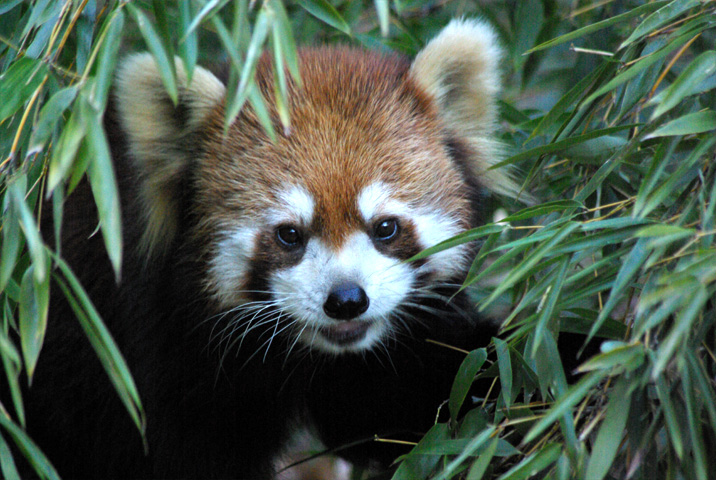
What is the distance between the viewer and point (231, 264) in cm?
252

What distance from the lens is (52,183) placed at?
5.17ft

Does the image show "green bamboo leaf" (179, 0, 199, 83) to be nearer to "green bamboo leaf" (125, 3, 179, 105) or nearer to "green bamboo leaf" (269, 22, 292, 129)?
"green bamboo leaf" (125, 3, 179, 105)

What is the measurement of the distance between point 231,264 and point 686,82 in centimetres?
144

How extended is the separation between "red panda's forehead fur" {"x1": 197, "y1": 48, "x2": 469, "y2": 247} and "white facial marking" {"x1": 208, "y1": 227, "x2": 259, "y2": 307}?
0.23 ft

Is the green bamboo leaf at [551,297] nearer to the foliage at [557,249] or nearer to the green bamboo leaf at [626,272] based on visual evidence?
the foliage at [557,249]

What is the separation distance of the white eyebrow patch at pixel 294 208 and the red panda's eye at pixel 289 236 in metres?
0.03

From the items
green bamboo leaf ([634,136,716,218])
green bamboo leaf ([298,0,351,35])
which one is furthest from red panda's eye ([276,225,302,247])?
green bamboo leaf ([634,136,716,218])

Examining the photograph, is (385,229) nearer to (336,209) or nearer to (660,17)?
(336,209)

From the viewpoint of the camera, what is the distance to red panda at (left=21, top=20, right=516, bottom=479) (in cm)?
244

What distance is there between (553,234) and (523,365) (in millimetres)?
410

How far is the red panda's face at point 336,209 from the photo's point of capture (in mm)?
2406

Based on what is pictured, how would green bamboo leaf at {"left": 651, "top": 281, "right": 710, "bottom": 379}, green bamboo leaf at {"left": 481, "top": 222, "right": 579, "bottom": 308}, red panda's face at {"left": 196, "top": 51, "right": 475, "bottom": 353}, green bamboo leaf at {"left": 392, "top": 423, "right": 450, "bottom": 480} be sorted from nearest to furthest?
green bamboo leaf at {"left": 651, "top": 281, "right": 710, "bottom": 379} → green bamboo leaf at {"left": 481, "top": 222, "right": 579, "bottom": 308} → green bamboo leaf at {"left": 392, "top": 423, "right": 450, "bottom": 480} → red panda's face at {"left": 196, "top": 51, "right": 475, "bottom": 353}

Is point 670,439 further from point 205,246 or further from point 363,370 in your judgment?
point 205,246


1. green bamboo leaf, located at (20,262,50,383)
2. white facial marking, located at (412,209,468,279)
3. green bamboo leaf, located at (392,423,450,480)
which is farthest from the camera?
white facial marking, located at (412,209,468,279)
